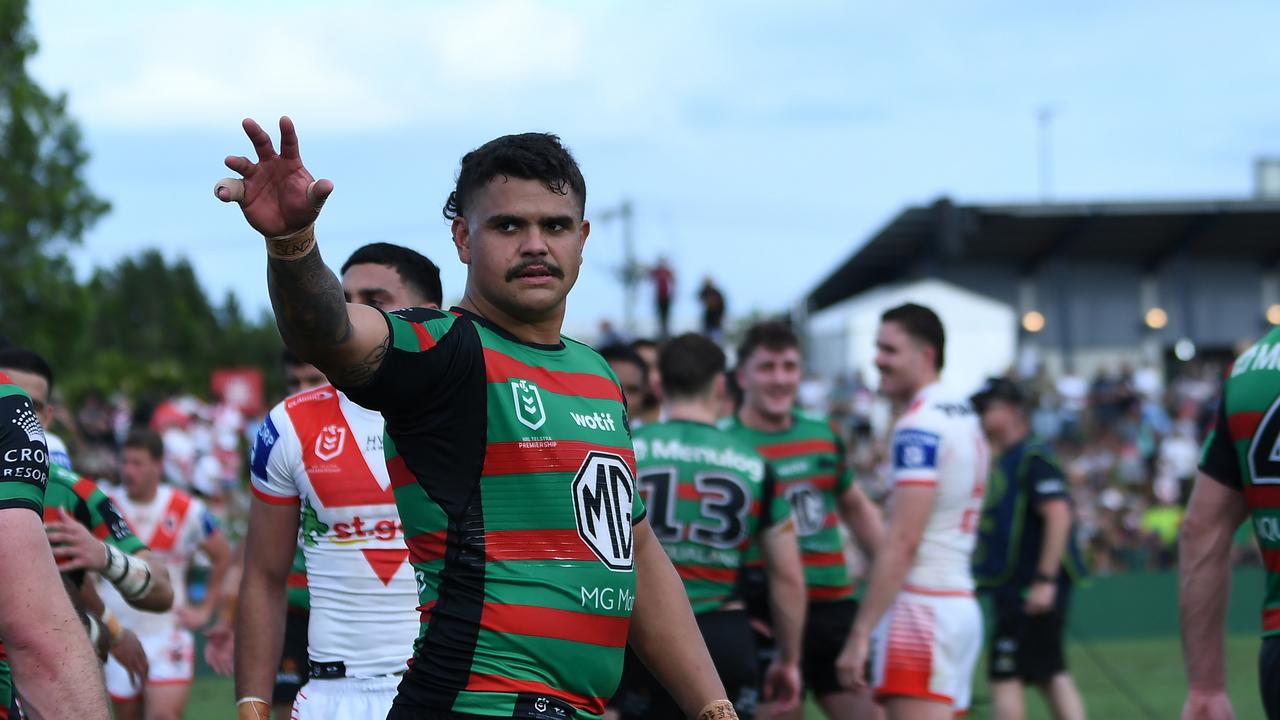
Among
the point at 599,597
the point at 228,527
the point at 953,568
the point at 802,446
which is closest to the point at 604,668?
the point at 599,597

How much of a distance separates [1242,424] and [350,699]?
278 cm

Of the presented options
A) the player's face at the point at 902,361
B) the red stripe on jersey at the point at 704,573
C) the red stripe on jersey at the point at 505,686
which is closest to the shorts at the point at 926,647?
the red stripe on jersey at the point at 704,573

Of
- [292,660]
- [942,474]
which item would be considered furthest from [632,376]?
[292,660]

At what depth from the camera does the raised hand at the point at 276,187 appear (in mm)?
2666

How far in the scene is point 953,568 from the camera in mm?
6961

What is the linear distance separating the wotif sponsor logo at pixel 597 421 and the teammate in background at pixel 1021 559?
6623mm

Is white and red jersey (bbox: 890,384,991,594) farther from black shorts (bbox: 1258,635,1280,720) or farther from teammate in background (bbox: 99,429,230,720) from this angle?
teammate in background (bbox: 99,429,230,720)

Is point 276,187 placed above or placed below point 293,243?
above

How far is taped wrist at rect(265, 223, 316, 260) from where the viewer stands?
2.70m

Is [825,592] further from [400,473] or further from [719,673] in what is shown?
[400,473]

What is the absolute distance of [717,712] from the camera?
3.59m

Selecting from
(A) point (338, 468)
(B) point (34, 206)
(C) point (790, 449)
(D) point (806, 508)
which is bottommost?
(D) point (806, 508)

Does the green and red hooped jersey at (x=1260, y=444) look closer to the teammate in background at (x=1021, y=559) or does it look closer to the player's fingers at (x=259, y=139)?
the player's fingers at (x=259, y=139)

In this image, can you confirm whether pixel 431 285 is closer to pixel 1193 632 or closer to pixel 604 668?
pixel 604 668
